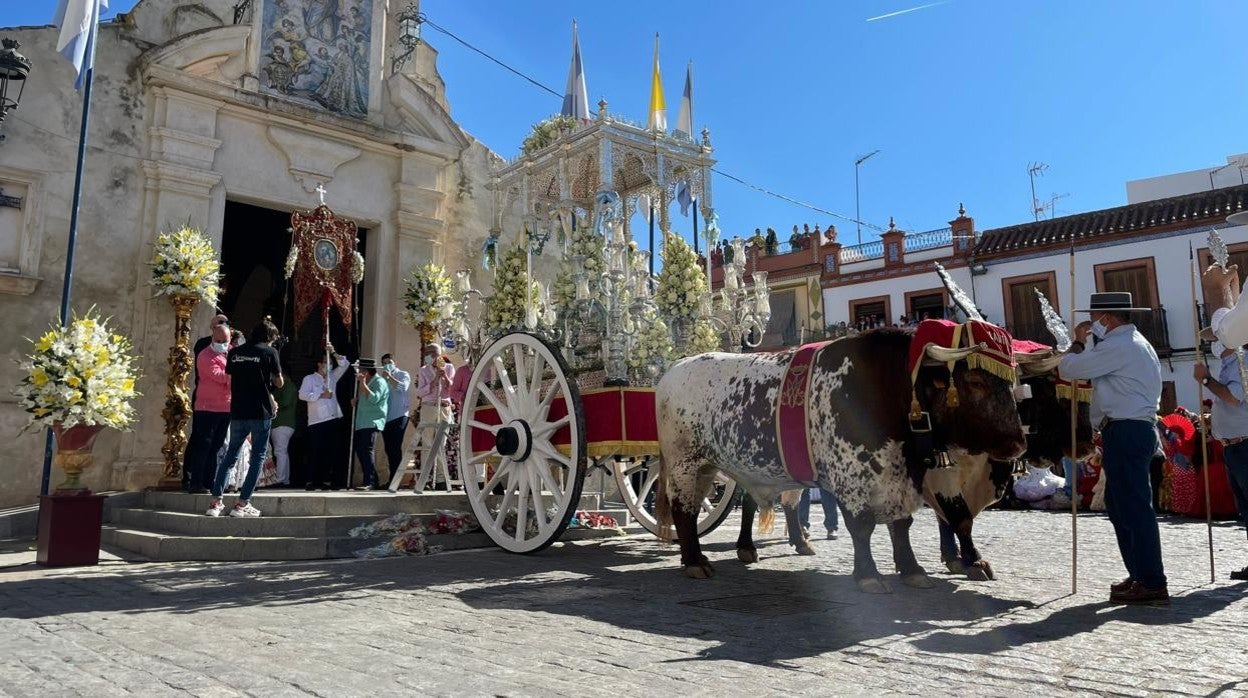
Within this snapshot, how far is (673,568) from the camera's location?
5.70 m

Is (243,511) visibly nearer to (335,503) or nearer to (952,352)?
(335,503)

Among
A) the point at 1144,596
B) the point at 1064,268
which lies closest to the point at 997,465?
the point at 1144,596

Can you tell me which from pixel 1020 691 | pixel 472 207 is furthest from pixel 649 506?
pixel 1020 691

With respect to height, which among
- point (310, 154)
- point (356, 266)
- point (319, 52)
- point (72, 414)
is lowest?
point (72, 414)

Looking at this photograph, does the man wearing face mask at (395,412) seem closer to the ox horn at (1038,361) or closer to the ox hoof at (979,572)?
the ox hoof at (979,572)

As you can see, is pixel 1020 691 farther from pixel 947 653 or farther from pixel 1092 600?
pixel 1092 600

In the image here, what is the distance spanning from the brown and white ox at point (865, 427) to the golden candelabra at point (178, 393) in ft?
20.3

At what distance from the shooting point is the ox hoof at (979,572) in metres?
4.95

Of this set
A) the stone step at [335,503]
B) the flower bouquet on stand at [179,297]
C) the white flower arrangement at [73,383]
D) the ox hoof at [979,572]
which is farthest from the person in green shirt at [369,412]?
the ox hoof at [979,572]

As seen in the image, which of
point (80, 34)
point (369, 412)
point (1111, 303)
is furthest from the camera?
point (369, 412)

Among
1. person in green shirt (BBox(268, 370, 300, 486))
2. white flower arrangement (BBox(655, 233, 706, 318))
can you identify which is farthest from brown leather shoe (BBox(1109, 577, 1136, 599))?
person in green shirt (BBox(268, 370, 300, 486))

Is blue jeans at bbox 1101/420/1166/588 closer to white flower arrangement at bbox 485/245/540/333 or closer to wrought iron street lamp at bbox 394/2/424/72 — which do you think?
white flower arrangement at bbox 485/245/540/333

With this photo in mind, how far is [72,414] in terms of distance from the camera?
6238mm

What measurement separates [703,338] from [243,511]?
173 inches
